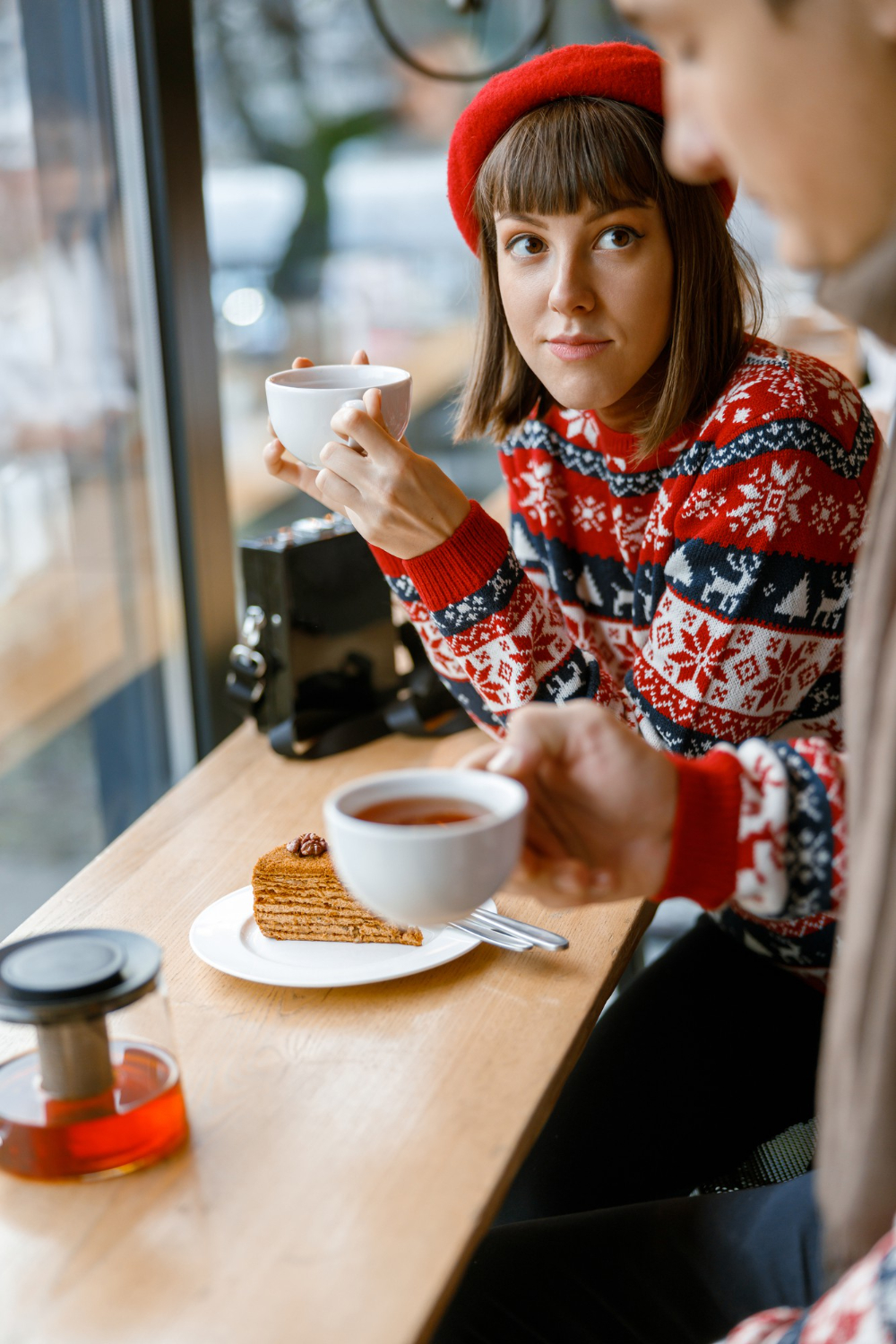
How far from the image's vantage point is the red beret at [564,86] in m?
1.16

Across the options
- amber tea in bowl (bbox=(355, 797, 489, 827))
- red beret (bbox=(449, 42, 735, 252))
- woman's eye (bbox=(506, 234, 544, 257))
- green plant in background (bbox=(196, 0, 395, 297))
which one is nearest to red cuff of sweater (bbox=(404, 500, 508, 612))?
woman's eye (bbox=(506, 234, 544, 257))

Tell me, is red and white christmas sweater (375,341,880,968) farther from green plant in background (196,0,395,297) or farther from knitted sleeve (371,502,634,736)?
green plant in background (196,0,395,297)

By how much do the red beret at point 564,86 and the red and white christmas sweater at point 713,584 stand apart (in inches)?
10.4

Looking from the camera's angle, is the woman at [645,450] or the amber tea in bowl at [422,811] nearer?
the amber tea in bowl at [422,811]

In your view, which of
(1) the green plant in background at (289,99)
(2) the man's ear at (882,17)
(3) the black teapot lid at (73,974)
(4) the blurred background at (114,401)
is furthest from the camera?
(1) the green plant in background at (289,99)

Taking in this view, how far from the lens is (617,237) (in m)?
1.20

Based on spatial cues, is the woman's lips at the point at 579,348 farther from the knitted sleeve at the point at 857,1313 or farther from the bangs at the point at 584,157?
the knitted sleeve at the point at 857,1313

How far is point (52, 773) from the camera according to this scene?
202 cm

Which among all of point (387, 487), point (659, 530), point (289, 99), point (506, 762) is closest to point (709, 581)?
point (659, 530)

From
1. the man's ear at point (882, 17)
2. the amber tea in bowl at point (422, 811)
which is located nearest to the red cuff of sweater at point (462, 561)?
the amber tea in bowl at point (422, 811)

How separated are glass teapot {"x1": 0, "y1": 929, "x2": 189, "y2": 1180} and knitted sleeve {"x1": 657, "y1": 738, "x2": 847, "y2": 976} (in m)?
0.36

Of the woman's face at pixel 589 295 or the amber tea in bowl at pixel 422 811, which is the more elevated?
the woman's face at pixel 589 295

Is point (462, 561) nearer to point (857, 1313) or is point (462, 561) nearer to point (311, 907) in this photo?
point (311, 907)

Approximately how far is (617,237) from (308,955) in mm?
744
